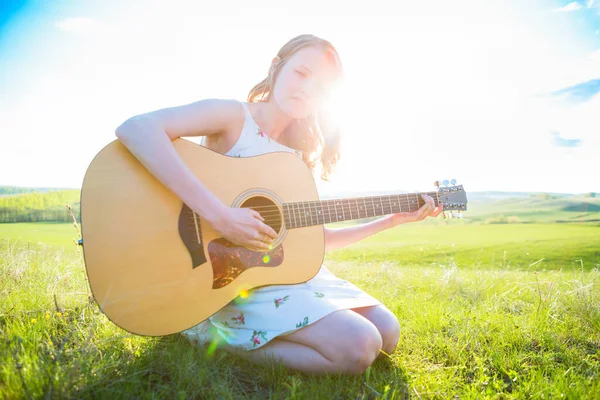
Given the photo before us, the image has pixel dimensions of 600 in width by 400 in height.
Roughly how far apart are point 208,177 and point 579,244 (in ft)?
20.5

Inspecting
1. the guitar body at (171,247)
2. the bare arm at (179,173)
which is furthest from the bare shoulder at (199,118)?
the guitar body at (171,247)

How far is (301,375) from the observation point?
1.84 m

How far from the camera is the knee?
5.90ft

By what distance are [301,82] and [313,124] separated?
1.70 feet

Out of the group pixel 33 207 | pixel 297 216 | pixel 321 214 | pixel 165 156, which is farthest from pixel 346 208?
pixel 33 207

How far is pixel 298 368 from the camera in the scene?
185 cm

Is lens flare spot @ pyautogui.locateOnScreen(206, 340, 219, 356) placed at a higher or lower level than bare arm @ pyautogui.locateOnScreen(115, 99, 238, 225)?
lower

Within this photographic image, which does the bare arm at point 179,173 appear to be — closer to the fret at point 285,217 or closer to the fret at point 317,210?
the fret at point 285,217

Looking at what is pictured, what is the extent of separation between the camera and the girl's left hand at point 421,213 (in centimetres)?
274

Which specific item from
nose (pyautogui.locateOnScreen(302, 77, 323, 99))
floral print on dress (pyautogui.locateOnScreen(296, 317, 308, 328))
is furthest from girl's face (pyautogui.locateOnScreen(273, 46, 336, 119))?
floral print on dress (pyautogui.locateOnScreen(296, 317, 308, 328))

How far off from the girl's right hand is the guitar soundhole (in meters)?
0.13

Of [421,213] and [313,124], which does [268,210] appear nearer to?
[313,124]

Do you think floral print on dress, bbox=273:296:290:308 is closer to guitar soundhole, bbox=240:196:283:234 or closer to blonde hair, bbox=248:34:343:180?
guitar soundhole, bbox=240:196:283:234

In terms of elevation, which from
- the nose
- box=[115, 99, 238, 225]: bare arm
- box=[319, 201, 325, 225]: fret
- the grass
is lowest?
the grass
